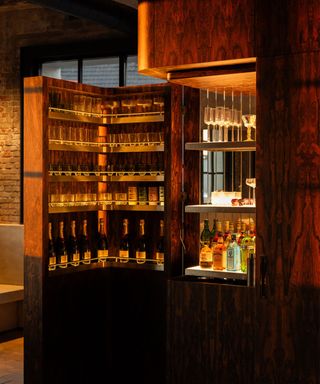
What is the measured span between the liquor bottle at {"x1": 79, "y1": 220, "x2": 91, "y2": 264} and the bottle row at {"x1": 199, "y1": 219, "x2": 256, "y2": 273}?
124cm

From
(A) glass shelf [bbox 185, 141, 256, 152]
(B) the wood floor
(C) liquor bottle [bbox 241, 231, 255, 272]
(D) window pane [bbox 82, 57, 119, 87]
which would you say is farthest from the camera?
(D) window pane [bbox 82, 57, 119, 87]

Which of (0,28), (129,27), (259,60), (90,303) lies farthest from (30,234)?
(0,28)

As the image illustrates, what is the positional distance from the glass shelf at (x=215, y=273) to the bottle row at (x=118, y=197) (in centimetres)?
103

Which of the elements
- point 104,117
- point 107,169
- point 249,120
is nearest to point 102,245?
point 107,169

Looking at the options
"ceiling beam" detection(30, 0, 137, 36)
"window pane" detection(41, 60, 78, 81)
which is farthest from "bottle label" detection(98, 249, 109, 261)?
"window pane" detection(41, 60, 78, 81)

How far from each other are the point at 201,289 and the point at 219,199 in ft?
2.13

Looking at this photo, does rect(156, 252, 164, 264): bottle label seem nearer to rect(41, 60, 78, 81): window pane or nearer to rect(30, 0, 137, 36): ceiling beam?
rect(30, 0, 137, 36): ceiling beam

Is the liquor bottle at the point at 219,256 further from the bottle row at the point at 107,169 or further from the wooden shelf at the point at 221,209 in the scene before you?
the bottle row at the point at 107,169

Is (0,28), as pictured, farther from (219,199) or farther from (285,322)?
(285,322)

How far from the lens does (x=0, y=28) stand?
9.52 m

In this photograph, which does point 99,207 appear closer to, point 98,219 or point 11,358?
point 98,219

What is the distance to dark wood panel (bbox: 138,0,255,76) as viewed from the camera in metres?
4.31

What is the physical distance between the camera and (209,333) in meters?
4.68

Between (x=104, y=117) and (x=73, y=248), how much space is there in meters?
1.18
